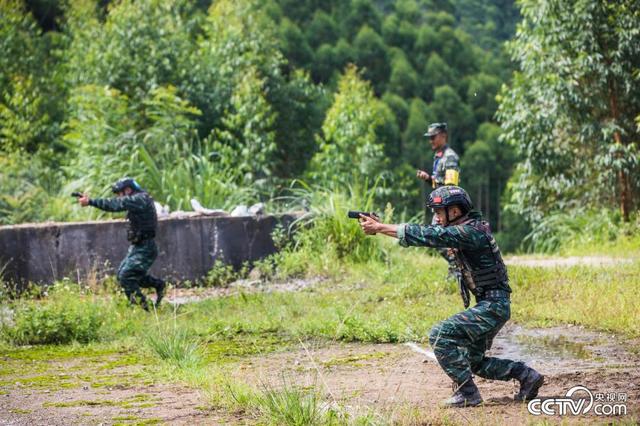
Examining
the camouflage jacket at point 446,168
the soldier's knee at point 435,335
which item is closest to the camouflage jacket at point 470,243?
the soldier's knee at point 435,335

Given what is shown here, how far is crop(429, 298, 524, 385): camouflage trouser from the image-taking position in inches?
214

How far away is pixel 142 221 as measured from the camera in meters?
10.2

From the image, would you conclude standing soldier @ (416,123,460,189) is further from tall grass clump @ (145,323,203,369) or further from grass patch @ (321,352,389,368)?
tall grass clump @ (145,323,203,369)

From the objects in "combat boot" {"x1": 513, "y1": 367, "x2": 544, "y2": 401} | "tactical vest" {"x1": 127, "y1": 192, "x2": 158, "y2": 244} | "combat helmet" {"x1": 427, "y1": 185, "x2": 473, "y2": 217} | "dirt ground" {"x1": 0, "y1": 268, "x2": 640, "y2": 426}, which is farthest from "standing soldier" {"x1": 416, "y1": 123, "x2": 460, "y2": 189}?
"combat boot" {"x1": 513, "y1": 367, "x2": 544, "y2": 401}

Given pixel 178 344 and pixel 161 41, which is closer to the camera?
pixel 178 344

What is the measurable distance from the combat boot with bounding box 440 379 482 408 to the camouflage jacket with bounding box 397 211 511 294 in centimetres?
65

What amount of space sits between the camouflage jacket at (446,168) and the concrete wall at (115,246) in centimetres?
366

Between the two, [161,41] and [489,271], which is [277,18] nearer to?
[161,41]

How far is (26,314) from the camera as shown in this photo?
28.0 feet

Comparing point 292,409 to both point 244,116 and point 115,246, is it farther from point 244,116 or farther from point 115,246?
point 244,116

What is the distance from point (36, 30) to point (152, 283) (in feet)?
102

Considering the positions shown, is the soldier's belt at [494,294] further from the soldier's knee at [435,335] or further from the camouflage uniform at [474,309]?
the soldier's knee at [435,335]

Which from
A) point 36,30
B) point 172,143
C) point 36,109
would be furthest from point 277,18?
point 172,143

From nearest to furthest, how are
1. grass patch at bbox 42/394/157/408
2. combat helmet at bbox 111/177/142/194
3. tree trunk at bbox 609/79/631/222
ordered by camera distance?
grass patch at bbox 42/394/157/408
combat helmet at bbox 111/177/142/194
tree trunk at bbox 609/79/631/222
